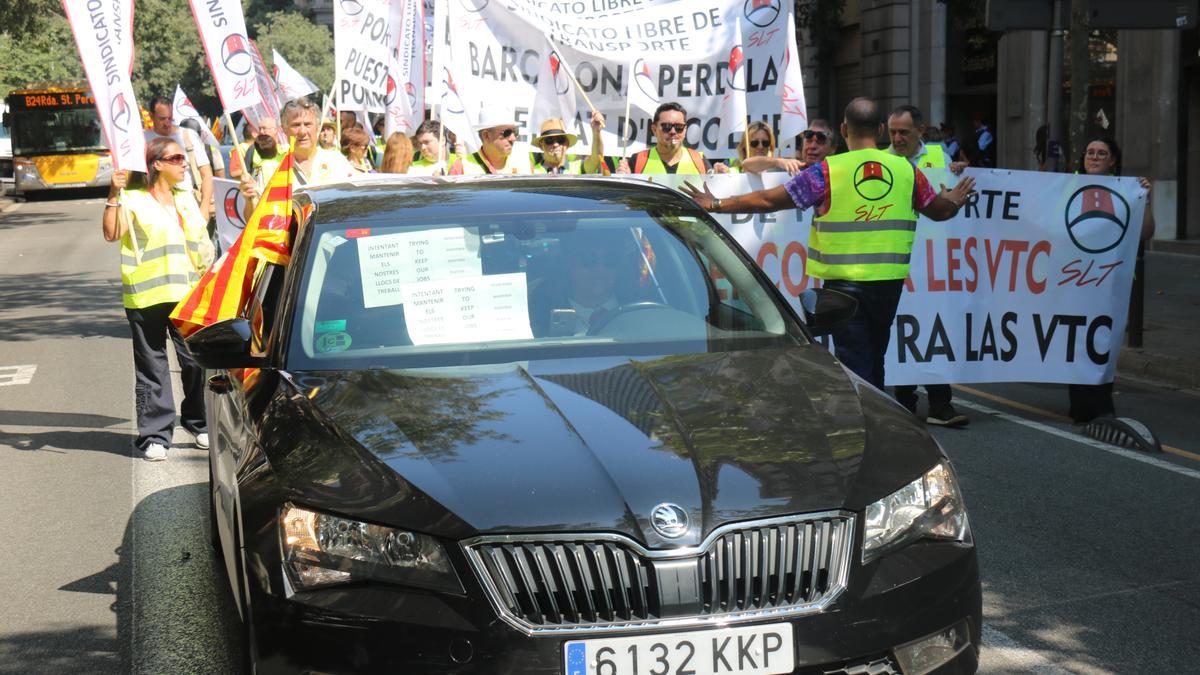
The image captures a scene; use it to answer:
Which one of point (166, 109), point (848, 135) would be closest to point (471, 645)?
point (848, 135)

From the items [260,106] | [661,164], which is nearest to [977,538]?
[661,164]

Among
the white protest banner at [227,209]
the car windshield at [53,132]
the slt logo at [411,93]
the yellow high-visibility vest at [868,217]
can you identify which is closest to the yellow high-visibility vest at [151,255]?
the white protest banner at [227,209]

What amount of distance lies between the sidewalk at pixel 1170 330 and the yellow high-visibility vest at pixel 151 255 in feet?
22.7

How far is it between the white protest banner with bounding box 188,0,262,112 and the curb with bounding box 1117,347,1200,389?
6.73 metres

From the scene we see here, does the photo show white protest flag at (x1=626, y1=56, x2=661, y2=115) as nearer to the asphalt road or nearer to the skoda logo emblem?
the asphalt road

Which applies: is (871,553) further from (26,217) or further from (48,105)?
(48,105)

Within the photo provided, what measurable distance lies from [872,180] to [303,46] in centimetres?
6364

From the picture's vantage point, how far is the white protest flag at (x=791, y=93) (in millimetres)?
10852

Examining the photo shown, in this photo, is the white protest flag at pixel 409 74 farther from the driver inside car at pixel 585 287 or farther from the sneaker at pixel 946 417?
the driver inside car at pixel 585 287

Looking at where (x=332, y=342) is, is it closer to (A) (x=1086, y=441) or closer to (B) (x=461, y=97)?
(A) (x=1086, y=441)

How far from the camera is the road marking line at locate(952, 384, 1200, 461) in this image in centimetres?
800

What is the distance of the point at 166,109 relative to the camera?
1396 centimetres

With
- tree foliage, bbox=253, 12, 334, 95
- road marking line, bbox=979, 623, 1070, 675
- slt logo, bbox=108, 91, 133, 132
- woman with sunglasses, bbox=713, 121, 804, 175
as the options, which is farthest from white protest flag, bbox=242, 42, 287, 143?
tree foliage, bbox=253, 12, 334, 95

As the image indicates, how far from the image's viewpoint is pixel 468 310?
4.56m
